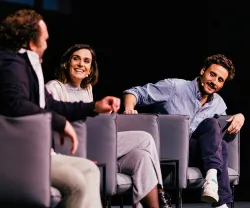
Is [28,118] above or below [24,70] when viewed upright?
below

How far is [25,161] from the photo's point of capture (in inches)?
98.5

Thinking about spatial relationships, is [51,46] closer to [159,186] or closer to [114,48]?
[114,48]

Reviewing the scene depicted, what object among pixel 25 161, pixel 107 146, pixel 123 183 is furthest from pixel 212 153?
pixel 25 161

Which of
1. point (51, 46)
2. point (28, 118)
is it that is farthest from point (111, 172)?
point (51, 46)

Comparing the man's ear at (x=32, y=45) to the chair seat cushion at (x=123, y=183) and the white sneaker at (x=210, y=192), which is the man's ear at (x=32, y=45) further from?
the white sneaker at (x=210, y=192)

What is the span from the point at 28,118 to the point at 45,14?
8.71ft

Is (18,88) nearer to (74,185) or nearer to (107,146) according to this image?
(74,185)

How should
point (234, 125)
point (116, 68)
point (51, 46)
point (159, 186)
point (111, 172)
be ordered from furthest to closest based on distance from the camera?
point (116, 68) < point (51, 46) < point (234, 125) < point (159, 186) < point (111, 172)

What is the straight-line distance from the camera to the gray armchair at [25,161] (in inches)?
97.7

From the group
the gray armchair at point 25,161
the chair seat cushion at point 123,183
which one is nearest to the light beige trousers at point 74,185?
the gray armchair at point 25,161

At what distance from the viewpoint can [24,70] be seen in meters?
2.56

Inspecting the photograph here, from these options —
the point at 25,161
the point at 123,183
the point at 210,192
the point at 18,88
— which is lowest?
the point at 210,192

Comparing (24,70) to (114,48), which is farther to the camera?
(114,48)

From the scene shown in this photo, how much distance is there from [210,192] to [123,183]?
630 mm
